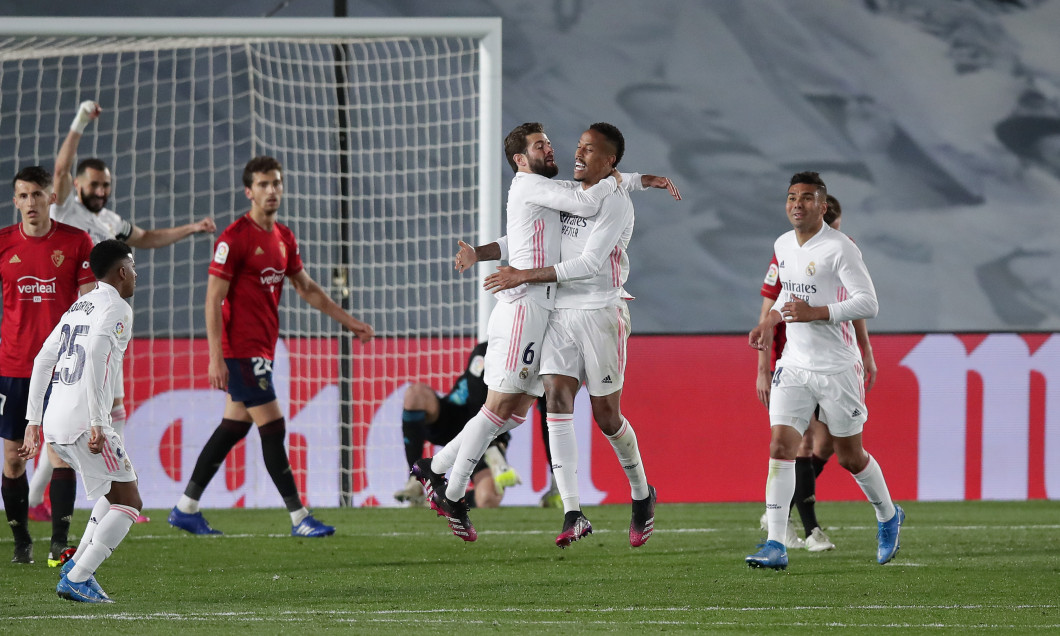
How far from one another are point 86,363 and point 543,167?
207 cm

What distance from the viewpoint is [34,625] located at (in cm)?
380

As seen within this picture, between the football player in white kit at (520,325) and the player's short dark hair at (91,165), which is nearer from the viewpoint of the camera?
the football player in white kit at (520,325)

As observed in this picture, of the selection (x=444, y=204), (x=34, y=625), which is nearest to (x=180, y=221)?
(x=444, y=204)

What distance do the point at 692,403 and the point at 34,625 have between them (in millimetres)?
6132

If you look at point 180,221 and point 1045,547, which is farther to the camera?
point 180,221

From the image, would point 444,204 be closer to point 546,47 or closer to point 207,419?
point 546,47

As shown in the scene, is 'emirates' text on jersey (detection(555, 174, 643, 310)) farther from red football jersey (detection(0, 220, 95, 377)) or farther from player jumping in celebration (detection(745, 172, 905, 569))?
red football jersey (detection(0, 220, 95, 377))

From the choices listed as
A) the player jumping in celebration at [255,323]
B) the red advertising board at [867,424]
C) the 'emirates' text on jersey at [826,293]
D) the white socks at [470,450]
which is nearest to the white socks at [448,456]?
the white socks at [470,450]

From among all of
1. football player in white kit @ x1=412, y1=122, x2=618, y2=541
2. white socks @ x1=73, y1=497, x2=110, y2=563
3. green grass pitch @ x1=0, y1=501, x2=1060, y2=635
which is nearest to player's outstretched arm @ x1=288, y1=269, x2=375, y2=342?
green grass pitch @ x1=0, y1=501, x2=1060, y2=635

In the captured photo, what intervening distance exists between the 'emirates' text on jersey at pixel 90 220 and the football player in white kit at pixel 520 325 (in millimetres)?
2609

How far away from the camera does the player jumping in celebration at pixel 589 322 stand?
5.10 meters

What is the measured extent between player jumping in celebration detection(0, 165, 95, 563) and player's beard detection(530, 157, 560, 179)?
211 centimetres

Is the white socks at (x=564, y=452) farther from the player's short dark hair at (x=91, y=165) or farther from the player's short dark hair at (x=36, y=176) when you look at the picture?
the player's short dark hair at (x=91, y=165)

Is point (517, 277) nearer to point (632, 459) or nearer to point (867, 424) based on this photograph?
point (632, 459)
